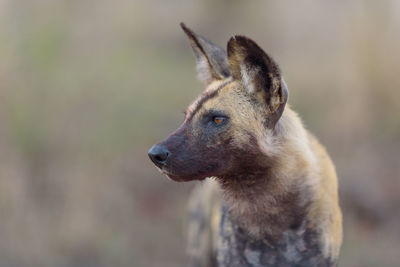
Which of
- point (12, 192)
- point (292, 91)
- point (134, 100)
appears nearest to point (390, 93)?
point (292, 91)

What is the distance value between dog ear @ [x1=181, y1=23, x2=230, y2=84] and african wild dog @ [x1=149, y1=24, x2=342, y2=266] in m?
0.02

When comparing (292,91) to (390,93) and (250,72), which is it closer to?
(390,93)

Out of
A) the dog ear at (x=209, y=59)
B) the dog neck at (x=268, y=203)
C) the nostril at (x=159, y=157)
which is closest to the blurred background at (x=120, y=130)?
the dog neck at (x=268, y=203)

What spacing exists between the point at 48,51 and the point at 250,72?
4.11 meters

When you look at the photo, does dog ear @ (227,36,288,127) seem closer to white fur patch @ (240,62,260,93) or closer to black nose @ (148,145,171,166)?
white fur patch @ (240,62,260,93)

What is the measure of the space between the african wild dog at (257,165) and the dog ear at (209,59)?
0.02 meters

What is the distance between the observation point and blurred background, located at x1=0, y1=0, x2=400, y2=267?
21.2 ft

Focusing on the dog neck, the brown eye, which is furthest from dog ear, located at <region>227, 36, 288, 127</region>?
the dog neck

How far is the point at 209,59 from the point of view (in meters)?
3.74

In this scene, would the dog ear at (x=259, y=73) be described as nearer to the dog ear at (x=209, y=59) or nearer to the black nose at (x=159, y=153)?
the dog ear at (x=209, y=59)

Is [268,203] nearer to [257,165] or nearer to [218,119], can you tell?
[257,165]

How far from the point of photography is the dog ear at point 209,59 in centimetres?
373

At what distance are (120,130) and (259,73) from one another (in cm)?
479

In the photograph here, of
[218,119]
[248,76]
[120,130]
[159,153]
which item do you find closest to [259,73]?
[248,76]
